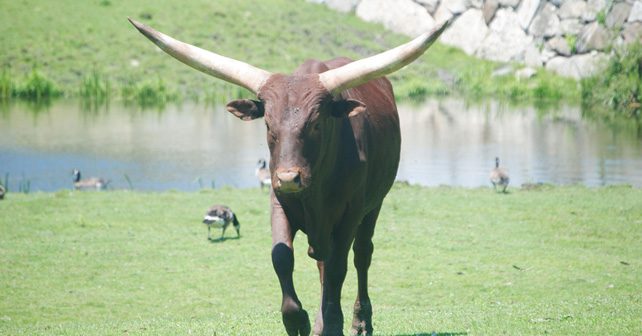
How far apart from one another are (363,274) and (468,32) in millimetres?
49563

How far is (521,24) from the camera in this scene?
2267 inches

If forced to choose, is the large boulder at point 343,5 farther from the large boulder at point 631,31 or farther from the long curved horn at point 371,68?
the long curved horn at point 371,68

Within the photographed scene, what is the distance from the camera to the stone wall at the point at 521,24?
168 feet

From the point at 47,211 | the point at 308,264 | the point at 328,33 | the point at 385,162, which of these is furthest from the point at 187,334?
the point at 328,33

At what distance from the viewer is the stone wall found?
5128 centimetres

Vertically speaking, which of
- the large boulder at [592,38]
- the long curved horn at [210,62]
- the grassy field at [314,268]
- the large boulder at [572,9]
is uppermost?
the large boulder at [572,9]

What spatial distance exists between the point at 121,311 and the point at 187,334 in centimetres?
285

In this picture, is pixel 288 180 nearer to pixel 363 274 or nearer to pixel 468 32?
pixel 363 274

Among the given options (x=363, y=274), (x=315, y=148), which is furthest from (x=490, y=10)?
(x=315, y=148)

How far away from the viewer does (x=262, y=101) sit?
798 cm

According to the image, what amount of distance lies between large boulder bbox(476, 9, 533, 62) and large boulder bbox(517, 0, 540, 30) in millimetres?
230

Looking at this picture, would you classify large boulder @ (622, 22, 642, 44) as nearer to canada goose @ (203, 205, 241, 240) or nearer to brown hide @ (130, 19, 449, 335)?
canada goose @ (203, 205, 241, 240)

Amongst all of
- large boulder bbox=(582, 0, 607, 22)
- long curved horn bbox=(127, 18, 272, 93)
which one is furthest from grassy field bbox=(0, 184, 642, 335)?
large boulder bbox=(582, 0, 607, 22)

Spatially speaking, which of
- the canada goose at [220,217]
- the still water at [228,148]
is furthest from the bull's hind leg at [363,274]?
the still water at [228,148]
